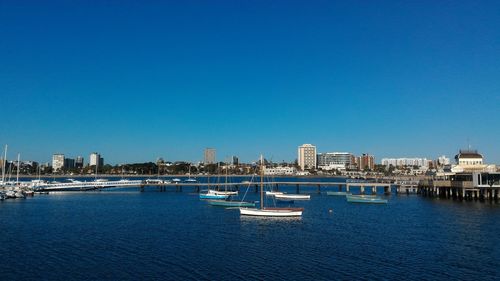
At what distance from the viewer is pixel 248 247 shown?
40.7m

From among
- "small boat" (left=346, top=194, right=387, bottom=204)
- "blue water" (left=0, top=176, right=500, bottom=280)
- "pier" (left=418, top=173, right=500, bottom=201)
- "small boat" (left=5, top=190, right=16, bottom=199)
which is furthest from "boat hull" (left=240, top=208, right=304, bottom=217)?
"small boat" (left=5, top=190, right=16, bottom=199)

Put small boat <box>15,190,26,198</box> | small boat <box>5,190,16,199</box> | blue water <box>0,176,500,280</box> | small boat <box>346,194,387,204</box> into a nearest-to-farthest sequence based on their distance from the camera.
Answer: blue water <box>0,176,500,280</box> < small boat <box>346,194,387,204</box> < small boat <box>5,190,16,199</box> < small boat <box>15,190,26,198</box>

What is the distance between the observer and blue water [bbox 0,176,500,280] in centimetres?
3114

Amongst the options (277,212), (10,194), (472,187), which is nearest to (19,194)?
(10,194)

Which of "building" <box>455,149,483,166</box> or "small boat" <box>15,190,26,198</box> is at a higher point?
"building" <box>455,149,483,166</box>

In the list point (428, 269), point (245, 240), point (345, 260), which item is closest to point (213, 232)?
point (245, 240)

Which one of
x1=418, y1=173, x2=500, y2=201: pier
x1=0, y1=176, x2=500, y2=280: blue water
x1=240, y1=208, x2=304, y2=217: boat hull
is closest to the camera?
x1=0, y1=176, x2=500, y2=280: blue water

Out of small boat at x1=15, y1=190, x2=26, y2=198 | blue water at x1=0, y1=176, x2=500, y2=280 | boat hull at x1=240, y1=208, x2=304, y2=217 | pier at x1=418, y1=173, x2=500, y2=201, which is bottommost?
blue water at x1=0, y1=176, x2=500, y2=280

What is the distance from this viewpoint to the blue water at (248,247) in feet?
102

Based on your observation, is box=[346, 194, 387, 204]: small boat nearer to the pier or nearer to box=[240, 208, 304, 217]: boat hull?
the pier

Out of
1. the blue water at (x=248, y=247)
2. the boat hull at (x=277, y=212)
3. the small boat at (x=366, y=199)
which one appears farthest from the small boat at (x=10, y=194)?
the small boat at (x=366, y=199)

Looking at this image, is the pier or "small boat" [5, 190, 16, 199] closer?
the pier

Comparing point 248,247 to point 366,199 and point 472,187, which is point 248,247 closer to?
point 366,199

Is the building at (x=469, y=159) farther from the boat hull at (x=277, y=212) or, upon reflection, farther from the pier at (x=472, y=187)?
the boat hull at (x=277, y=212)
